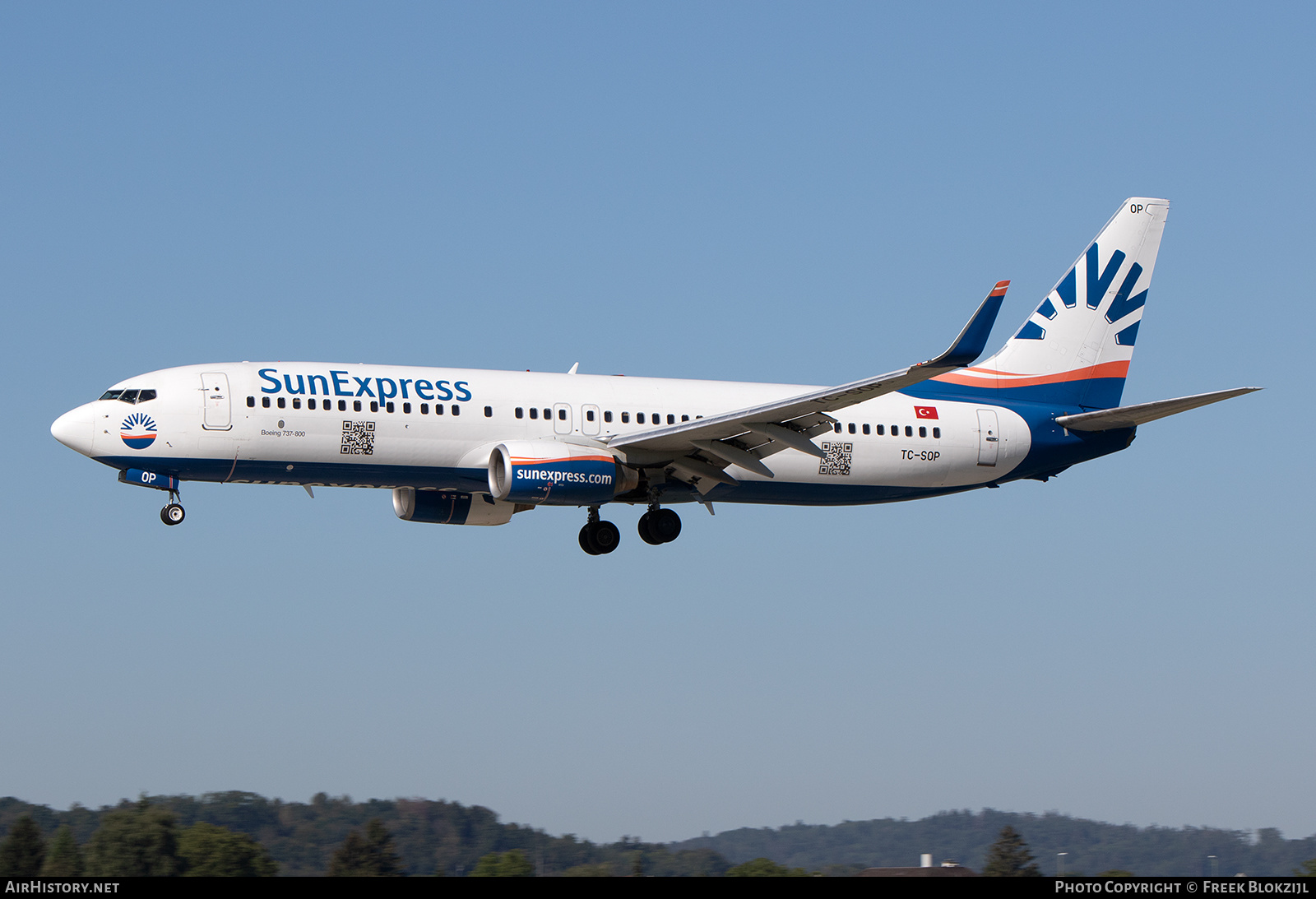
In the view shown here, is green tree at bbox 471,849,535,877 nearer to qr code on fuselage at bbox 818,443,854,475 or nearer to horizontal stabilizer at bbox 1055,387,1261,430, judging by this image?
qr code on fuselage at bbox 818,443,854,475

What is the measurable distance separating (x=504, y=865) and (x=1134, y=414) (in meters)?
22.3

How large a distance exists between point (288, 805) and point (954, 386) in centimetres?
2612

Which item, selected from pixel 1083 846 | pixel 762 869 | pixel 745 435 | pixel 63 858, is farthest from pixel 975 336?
pixel 1083 846

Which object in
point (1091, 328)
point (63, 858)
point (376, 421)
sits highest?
point (1091, 328)

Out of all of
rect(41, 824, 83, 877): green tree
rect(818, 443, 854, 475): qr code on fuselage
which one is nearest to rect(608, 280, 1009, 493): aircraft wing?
rect(818, 443, 854, 475): qr code on fuselage

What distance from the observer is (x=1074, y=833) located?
276 feet

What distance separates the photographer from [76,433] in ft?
130

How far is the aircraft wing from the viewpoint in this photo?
3825 centimetres

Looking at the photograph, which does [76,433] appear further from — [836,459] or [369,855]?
[836,459]

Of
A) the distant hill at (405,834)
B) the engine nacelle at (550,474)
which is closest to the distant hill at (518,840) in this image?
the distant hill at (405,834)

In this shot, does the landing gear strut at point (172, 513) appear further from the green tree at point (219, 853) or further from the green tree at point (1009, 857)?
the green tree at point (1009, 857)

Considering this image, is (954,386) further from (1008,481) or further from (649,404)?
(649,404)
